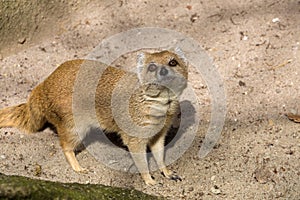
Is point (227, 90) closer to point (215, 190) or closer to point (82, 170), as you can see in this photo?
point (215, 190)

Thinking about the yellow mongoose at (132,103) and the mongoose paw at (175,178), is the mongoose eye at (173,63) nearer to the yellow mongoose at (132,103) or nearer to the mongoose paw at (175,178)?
the yellow mongoose at (132,103)

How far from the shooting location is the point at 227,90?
3.66m

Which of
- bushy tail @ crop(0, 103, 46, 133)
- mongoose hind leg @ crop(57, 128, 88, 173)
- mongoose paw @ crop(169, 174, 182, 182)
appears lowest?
mongoose paw @ crop(169, 174, 182, 182)

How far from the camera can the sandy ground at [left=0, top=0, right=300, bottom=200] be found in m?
3.10

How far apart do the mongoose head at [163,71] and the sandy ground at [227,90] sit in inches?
22.8

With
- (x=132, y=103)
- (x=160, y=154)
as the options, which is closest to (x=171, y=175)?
(x=160, y=154)

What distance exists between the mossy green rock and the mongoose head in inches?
25.4

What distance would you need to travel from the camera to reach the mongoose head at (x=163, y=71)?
2834mm

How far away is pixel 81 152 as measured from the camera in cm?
343

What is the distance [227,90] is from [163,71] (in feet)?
3.13

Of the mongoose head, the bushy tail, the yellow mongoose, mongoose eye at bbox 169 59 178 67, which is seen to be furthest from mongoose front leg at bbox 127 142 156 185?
the bushy tail

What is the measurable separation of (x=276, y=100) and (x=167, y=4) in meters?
1.30

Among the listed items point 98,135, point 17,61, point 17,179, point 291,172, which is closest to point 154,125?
point 98,135

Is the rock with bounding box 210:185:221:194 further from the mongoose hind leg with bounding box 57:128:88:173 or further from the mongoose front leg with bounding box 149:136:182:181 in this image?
the mongoose hind leg with bounding box 57:128:88:173
